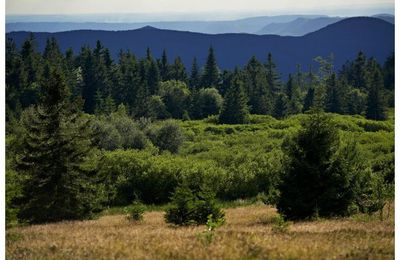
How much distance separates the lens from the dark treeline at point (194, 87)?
47.7 meters

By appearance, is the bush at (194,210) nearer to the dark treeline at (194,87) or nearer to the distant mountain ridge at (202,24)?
the distant mountain ridge at (202,24)

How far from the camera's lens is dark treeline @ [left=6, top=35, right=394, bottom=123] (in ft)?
156

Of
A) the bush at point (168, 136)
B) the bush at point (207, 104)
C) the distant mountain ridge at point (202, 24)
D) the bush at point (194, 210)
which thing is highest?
the distant mountain ridge at point (202, 24)

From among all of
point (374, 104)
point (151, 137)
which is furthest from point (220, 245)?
point (151, 137)

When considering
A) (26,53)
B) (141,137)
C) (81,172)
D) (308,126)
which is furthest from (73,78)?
(308,126)

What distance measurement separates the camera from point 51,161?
2009 centimetres

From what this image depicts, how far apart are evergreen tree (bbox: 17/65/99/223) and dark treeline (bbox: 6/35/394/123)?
14283 mm

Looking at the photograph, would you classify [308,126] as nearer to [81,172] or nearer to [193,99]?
[81,172]

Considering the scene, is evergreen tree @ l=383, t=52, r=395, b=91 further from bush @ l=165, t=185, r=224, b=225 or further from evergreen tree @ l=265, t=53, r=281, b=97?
evergreen tree @ l=265, t=53, r=281, b=97

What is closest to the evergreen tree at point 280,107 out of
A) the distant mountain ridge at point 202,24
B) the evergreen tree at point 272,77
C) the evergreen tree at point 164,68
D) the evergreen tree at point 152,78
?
the evergreen tree at point 272,77

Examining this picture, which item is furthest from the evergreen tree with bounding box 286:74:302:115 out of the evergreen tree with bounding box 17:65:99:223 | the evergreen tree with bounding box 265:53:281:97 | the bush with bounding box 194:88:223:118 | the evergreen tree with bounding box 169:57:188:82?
the evergreen tree with bounding box 17:65:99:223

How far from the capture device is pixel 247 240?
36.4 ft

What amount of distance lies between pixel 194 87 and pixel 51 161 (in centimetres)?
4689

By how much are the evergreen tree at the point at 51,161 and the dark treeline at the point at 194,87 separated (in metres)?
14.3
